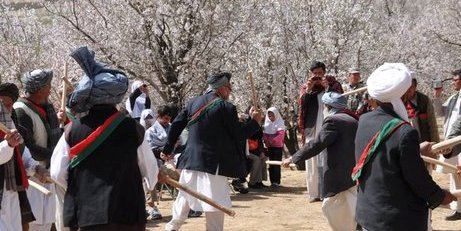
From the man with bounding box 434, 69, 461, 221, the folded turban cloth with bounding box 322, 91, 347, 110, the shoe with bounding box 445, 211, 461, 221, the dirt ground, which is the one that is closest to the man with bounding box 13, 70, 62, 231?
the folded turban cloth with bounding box 322, 91, 347, 110

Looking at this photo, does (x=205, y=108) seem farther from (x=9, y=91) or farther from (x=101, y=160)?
(x=101, y=160)

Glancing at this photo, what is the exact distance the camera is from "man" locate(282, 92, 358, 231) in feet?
24.2

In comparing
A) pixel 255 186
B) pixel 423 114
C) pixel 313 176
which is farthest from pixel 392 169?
pixel 255 186

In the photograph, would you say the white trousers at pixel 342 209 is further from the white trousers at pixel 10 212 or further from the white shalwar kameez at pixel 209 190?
the white trousers at pixel 10 212

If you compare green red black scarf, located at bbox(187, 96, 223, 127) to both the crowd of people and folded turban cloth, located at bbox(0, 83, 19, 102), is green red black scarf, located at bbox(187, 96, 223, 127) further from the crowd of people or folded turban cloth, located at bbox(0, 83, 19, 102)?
folded turban cloth, located at bbox(0, 83, 19, 102)

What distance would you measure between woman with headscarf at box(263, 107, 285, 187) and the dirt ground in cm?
35

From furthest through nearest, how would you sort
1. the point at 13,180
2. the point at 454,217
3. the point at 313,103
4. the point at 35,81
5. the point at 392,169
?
1. the point at 313,103
2. the point at 454,217
3. the point at 35,81
4. the point at 13,180
5. the point at 392,169

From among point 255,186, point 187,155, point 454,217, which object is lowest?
point 255,186

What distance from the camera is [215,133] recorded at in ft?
27.1

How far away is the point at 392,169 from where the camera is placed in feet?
15.9

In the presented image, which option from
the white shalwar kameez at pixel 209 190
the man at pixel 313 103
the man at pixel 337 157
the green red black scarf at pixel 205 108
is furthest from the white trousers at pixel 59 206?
the man at pixel 313 103

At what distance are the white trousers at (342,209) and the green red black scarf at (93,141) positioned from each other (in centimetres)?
326

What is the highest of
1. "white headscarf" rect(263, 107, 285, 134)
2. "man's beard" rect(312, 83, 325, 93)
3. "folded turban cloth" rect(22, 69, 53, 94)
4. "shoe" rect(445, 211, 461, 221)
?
"folded turban cloth" rect(22, 69, 53, 94)

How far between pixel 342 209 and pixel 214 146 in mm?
1488
